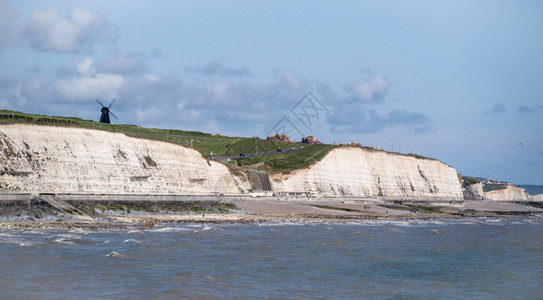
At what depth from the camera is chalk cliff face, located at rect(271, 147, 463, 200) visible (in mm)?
106906

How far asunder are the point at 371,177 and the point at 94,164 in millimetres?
71335

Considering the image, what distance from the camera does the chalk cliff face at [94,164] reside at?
5747 centimetres

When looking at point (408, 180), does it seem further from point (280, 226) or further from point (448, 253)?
point (448, 253)

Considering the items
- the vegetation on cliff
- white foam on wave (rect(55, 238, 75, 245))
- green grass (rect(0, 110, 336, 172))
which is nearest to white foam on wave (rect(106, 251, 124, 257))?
white foam on wave (rect(55, 238, 75, 245))

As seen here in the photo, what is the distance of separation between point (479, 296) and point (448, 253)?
16.0 metres

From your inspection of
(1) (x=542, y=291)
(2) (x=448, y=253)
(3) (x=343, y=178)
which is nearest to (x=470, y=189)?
(3) (x=343, y=178)

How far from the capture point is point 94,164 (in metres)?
65.4

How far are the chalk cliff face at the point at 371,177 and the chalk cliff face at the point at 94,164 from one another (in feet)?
79.6

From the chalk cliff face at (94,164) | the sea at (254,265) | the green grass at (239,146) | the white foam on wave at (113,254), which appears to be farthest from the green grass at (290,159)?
the white foam on wave at (113,254)

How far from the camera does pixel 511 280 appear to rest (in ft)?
102

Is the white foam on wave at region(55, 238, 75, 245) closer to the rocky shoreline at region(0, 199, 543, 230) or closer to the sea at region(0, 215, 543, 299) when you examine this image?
the sea at region(0, 215, 543, 299)

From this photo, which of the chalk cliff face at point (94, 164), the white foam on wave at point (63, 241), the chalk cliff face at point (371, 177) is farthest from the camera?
the chalk cliff face at point (371, 177)

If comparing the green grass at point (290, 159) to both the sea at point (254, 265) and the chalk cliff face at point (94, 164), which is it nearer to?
the chalk cliff face at point (94, 164)

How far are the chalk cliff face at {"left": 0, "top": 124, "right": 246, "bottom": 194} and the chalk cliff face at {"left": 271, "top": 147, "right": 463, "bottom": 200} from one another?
79.6ft
